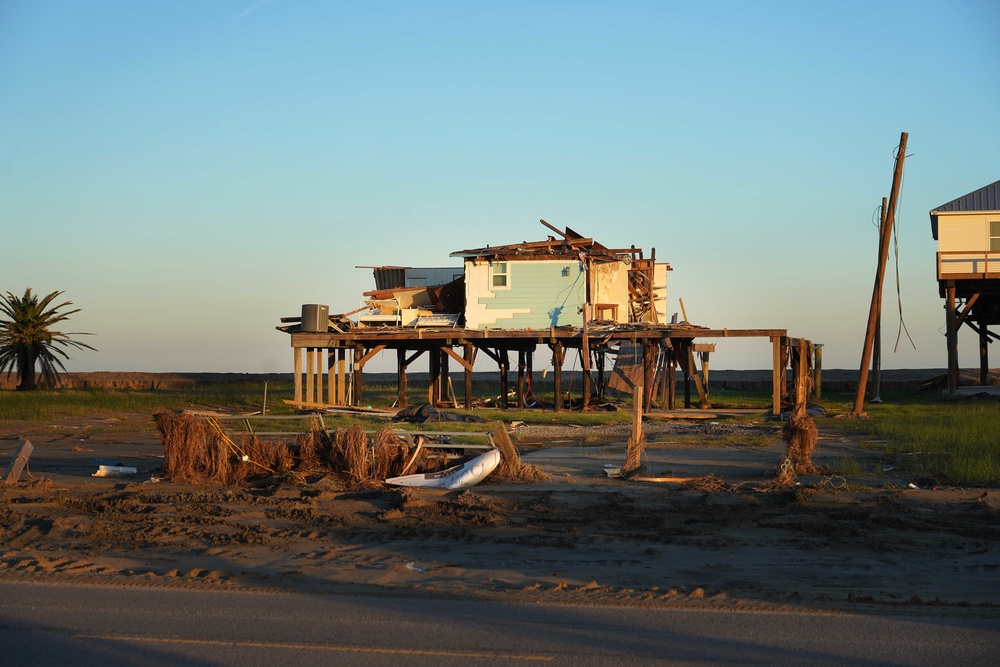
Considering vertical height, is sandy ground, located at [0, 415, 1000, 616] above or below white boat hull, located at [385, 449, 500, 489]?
below

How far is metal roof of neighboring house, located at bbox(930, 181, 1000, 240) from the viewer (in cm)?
3322

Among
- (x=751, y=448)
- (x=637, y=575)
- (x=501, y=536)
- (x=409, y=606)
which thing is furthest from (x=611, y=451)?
(x=409, y=606)

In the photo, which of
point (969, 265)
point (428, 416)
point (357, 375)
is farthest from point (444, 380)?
point (969, 265)

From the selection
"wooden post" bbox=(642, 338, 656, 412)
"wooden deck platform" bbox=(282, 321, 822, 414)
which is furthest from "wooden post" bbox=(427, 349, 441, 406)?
"wooden post" bbox=(642, 338, 656, 412)

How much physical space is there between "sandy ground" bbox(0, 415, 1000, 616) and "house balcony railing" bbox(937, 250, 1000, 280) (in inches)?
833

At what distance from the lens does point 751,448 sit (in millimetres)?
18312

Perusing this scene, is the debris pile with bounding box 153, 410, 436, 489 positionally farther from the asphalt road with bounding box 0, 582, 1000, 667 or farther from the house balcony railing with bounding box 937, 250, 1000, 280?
the house balcony railing with bounding box 937, 250, 1000, 280

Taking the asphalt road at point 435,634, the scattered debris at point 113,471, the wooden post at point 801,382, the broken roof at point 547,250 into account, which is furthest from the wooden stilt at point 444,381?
the asphalt road at point 435,634

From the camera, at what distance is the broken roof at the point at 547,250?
33.0 metres

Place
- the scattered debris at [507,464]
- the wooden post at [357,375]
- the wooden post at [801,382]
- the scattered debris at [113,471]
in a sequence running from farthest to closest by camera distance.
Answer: the wooden post at [357,375], the wooden post at [801,382], the scattered debris at [113,471], the scattered debris at [507,464]

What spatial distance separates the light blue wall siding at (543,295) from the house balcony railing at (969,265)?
12.6m

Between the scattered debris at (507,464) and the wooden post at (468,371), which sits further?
the wooden post at (468,371)

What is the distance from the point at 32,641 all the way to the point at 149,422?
2364 cm

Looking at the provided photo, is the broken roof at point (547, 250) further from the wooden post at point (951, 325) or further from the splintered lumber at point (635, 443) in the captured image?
the splintered lumber at point (635, 443)
